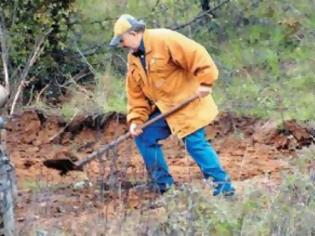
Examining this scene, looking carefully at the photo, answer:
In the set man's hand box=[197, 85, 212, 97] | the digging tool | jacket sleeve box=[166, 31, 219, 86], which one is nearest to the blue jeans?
the digging tool

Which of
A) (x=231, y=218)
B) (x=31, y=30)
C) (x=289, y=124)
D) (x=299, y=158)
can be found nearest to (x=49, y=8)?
(x=31, y=30)

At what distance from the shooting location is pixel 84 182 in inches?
353

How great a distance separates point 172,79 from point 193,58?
1.15 ft

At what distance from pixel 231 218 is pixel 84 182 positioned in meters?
2.66

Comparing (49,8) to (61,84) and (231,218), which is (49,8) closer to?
(61,84)

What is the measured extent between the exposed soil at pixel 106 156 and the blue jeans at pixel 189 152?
0.53 feet

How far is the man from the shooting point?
8.38 metres

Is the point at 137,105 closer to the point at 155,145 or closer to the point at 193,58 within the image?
the point at 155,145

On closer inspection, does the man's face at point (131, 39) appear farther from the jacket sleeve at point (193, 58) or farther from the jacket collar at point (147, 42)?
the jacket sleeve at point (193, 58)

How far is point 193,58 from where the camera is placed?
8367 millimetres

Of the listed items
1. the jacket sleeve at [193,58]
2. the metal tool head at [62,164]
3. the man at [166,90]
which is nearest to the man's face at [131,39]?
the man at [166,90]

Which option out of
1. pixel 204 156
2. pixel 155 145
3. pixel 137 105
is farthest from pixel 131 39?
pixel 204 156

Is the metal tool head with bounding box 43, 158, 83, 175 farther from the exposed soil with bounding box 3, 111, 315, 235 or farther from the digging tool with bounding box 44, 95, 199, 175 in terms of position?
the exposed soil with bounding box 3, 111, 315, 235

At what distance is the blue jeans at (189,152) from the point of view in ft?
28.1
